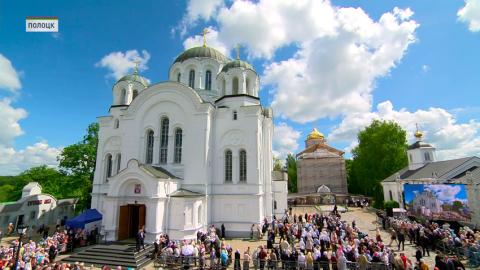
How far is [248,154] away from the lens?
768 inches

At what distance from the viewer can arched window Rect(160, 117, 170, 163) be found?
20.1 m

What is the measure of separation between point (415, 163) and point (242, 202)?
27.9 metres

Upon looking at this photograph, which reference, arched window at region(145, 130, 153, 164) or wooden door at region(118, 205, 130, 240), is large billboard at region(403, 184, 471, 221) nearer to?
arched window at region(145, 130, 153, 164)

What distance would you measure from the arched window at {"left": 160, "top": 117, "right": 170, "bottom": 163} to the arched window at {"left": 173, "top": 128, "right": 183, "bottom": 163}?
89 centimetres

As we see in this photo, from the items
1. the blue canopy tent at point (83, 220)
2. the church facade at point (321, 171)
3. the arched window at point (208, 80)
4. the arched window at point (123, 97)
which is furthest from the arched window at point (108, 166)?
the church facade at point (321, 171)

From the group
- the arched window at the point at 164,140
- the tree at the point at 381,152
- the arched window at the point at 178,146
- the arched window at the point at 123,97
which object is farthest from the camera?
the tree at the point at 381,152

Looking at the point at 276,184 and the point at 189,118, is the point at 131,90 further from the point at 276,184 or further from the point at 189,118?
the point at 276,184

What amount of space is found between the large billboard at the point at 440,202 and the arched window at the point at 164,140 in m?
20.9

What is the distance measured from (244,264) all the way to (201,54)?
65.2 ft

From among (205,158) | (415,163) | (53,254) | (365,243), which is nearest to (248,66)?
(205,158)

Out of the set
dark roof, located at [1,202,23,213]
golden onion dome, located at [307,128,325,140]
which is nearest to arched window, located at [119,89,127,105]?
dark roof, located at [1,202,23,213]

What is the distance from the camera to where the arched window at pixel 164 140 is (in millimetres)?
20105

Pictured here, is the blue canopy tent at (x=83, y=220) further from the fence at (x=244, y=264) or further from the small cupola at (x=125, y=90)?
the small cupola at (x=125, y=90)

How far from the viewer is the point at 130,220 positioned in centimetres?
1725
